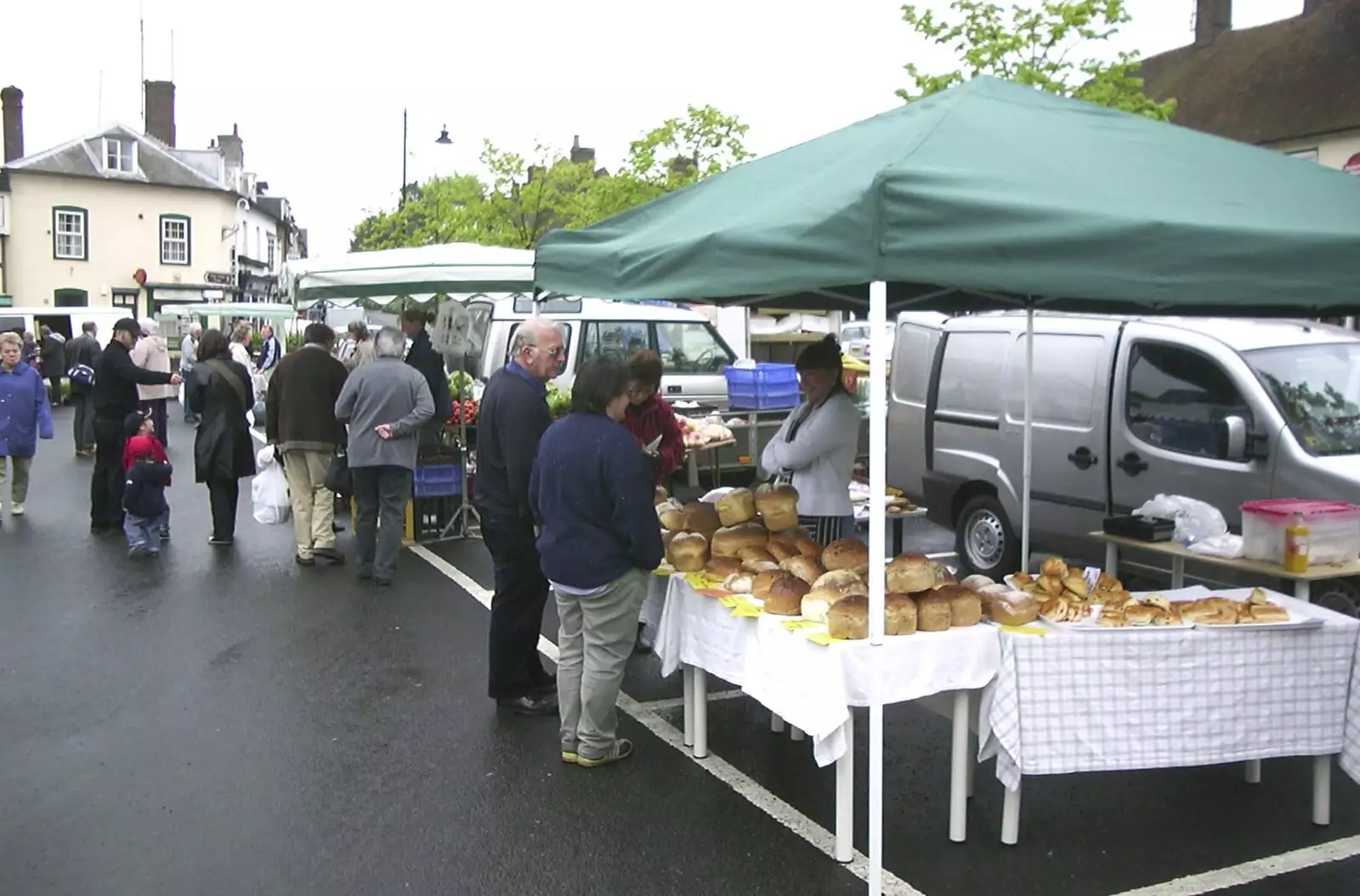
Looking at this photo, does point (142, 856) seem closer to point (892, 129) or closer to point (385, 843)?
point (385, 843)

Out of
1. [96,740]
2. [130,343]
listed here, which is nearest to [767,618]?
[96,740]

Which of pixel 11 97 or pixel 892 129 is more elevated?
pixel 11 97

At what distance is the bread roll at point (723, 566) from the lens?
4.88m

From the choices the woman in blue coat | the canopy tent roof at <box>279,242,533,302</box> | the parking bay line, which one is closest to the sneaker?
the parking bay line

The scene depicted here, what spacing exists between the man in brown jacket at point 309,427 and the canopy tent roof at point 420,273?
134 centimetres

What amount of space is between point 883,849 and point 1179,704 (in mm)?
1228

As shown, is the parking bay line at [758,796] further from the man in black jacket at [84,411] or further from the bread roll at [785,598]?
the man in black jacket at [84,411]

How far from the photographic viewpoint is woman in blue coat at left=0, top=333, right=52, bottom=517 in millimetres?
10742

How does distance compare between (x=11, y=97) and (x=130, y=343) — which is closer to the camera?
(x=130, y=343)

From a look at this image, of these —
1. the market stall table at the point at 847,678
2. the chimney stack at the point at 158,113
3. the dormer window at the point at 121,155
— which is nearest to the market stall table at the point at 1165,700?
the market stall table at the point at 847,678

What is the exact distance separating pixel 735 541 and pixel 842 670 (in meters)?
1.27

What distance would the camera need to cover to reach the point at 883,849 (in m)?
4.16

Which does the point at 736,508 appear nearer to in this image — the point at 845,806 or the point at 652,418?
the point at 652,418

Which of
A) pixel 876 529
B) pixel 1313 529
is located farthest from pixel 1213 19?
pixel 876 529
